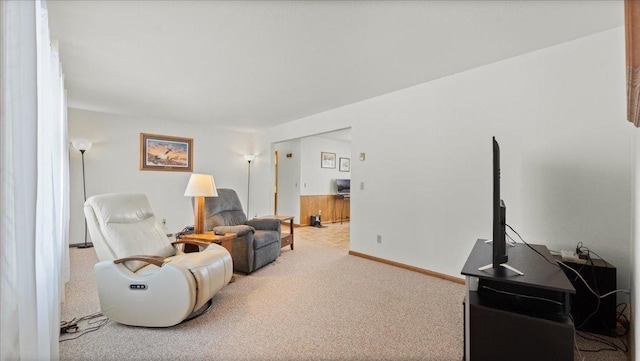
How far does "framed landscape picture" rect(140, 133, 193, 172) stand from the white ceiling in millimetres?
1630

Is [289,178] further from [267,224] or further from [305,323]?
[305,323]

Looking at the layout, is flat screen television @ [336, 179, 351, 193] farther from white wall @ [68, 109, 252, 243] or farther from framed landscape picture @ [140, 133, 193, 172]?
framed landscape picture @ [140, 133, 193, 172]

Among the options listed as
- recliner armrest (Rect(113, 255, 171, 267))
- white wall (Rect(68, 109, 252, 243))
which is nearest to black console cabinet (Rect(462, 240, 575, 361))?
recliner armrest (Rect(113, 255, 171, 267))

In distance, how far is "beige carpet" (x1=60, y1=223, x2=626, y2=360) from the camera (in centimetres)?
179

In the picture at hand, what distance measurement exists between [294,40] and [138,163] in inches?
171

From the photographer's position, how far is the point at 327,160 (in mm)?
7387

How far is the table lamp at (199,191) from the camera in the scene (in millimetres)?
3074

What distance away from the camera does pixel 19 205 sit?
92 cm

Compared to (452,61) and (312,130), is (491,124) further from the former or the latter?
(312,130)

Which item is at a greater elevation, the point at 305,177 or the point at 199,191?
the point at 305,177

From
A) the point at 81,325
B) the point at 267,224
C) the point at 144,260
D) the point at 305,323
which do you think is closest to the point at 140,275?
the point at 144,260

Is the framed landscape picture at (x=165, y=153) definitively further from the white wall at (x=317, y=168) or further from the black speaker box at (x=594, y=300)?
the black speaker box at (x=594, y=300)

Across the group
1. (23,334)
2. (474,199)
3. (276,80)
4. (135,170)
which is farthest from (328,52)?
(135,170)

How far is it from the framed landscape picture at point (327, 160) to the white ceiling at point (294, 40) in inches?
140
